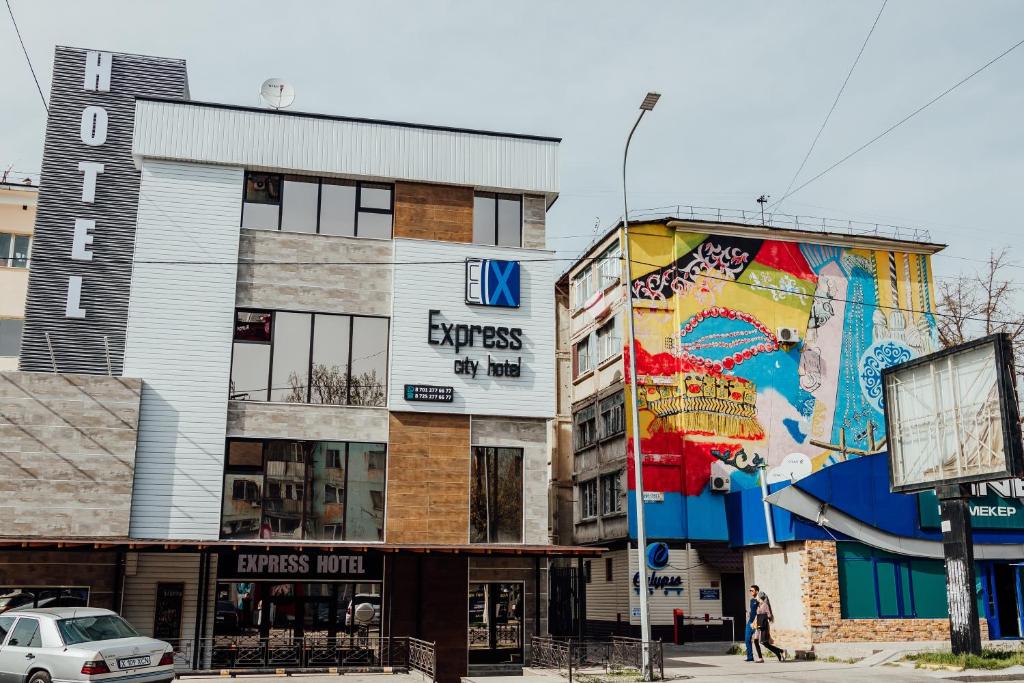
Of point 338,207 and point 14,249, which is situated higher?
point 14,249

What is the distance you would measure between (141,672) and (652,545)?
24.5 meters

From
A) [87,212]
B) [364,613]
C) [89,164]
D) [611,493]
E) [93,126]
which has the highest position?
[93,126]

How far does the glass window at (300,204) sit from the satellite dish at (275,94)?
8.16 ft

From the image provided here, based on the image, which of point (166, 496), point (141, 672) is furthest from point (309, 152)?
point (141, 672)

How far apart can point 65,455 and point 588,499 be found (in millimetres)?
23150

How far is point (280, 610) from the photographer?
83.0ft

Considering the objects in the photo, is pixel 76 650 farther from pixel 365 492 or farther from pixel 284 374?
pixel 284 374

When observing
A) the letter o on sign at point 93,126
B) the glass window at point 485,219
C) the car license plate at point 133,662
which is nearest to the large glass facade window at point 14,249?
the letter o on sign at point 93,126

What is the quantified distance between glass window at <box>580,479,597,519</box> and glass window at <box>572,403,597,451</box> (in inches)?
65.7

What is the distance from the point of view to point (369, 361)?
90.3 ft

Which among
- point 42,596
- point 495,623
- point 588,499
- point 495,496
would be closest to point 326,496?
point 495,496

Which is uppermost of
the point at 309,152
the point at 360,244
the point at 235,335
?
the point at 309,152

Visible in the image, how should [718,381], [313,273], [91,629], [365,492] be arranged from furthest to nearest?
A: [718,381], [313,273], [365,492], [91,629]

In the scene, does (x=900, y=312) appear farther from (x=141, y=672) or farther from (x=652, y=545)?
(x=141, y=672)
